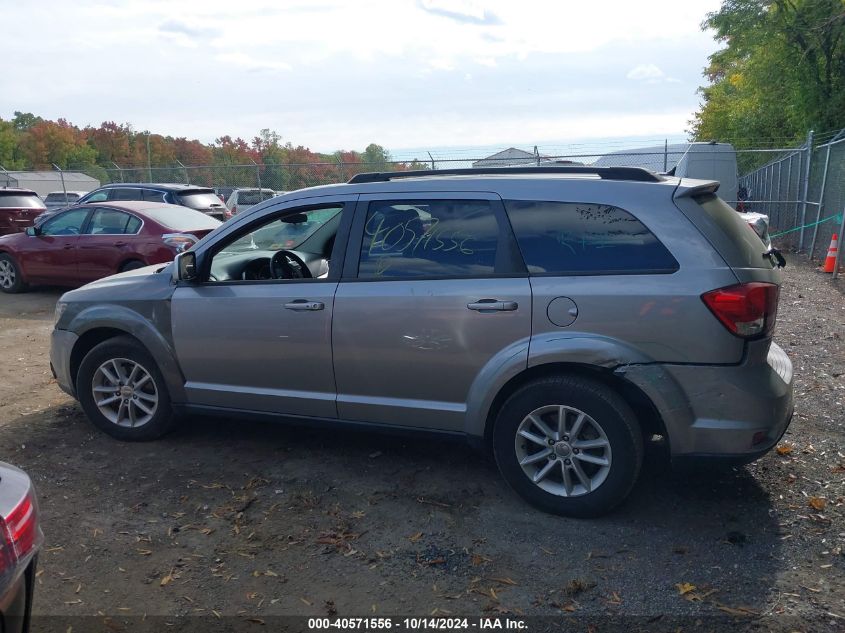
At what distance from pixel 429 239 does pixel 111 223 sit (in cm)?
797

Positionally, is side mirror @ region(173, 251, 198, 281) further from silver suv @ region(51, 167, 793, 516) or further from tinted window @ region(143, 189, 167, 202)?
tinted window @ region(143, 189, 167, 202)

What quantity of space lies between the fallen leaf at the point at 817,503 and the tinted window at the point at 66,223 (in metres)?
10.2

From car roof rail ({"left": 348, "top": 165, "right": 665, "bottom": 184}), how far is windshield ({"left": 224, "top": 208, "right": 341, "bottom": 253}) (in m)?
0.37

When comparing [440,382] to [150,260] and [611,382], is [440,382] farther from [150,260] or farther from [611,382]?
[150,260]

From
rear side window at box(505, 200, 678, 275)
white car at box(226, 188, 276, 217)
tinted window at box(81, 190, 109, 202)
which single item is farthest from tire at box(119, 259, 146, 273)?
white car at box(226, 188, 276, 217)

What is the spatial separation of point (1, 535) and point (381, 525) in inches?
84.6

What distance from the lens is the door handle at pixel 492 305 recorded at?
4051 mm

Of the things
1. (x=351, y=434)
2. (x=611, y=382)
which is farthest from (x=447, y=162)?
(x=611, y=382)

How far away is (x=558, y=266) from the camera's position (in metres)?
4.04

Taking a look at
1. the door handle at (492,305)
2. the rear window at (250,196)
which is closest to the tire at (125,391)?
the door handle at (492,305)

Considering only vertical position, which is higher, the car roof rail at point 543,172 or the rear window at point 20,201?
the car roof rail at point 543,172

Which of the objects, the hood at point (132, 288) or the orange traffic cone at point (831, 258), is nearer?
the hood at point (132, 288)

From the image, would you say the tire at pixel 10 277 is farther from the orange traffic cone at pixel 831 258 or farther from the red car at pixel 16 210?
the orange traffic cone at pixel 831 258

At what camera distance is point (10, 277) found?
11945 mm
